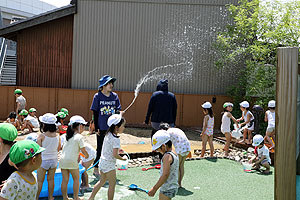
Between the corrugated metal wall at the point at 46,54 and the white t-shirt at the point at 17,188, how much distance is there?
13.5 m

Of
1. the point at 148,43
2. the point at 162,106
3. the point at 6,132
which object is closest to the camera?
the point at 6,132

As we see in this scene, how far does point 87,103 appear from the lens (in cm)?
1527

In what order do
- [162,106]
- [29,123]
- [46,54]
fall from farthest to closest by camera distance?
[46,54] < [29,123] < [162,106]

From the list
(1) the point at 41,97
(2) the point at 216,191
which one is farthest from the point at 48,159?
(1) the point at 41,97

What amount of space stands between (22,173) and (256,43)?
11898mm

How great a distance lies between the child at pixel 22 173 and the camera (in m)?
2.80

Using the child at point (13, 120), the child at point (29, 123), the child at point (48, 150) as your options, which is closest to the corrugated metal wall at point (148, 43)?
the child at point (13, 120)

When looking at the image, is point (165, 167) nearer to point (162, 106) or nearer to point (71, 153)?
point (71, 153)

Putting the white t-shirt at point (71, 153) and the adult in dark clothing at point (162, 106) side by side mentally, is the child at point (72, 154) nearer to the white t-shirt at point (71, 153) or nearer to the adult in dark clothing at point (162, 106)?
the white t-shirt at point (71, 153)


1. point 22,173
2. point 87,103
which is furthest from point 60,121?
point 87,103

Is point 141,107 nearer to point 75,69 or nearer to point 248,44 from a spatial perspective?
point 75,69

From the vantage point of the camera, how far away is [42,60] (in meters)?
16.0

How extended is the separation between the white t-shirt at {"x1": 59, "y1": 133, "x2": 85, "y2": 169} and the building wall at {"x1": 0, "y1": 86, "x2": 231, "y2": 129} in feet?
34.1

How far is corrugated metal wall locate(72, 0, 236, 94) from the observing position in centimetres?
1558
